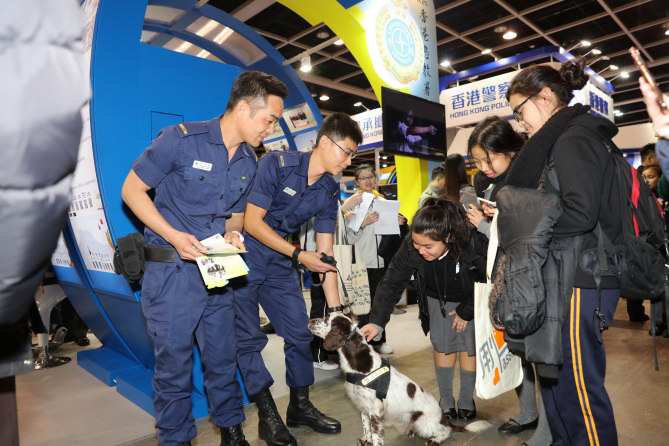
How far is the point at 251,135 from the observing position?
215 cm

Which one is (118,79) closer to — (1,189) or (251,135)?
(251,135)

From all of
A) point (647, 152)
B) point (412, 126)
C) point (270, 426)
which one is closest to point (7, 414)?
point (270, 426)

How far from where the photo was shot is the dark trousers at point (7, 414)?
2.56 feet

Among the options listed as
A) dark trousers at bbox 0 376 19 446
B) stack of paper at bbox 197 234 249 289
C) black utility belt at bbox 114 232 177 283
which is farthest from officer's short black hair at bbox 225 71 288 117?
dark trousers at bbox 0 376 19 446

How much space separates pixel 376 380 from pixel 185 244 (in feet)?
3.94

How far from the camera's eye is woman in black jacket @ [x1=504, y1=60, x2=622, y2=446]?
1558 mm

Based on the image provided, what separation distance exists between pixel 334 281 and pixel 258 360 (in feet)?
2.15

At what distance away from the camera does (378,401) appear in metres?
2.27

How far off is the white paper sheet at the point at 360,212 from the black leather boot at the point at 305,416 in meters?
1.90

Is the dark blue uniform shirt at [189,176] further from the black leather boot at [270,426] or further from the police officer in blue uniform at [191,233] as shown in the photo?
the black leather boot at [270,426]

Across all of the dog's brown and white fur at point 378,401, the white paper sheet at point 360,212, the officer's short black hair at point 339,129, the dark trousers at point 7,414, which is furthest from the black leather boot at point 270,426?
the white paper sheet at point 360,212

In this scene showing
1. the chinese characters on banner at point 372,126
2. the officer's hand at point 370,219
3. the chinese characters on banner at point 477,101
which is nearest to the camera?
the officer's hand at point 370,219

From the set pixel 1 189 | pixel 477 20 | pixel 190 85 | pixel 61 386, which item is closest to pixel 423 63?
pixel 477 20

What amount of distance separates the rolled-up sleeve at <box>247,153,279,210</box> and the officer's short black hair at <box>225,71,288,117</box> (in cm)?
52
